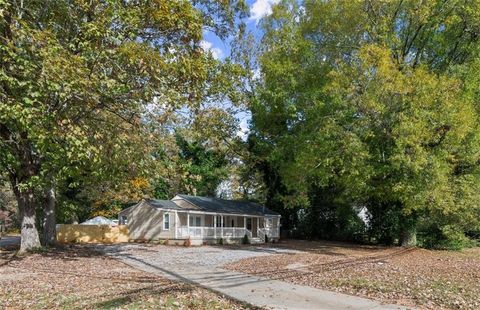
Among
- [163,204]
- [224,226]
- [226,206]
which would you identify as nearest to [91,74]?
[163,204]

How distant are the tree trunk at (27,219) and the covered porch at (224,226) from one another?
13.4m

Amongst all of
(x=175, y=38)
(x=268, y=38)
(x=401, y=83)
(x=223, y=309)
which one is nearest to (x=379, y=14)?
(x=401, y=83)

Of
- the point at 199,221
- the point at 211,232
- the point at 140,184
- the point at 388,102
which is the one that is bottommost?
the point at 211,232

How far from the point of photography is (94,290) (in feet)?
33.4

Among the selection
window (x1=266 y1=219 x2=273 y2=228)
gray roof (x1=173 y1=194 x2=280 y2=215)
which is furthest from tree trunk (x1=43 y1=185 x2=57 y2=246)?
window (x1=266 y1=219 x2=273 y2=228)

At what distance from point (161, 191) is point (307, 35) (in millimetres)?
23735

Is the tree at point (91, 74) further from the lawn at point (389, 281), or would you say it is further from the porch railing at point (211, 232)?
the porch railing at point (211, 232)

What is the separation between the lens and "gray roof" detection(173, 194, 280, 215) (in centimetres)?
3388

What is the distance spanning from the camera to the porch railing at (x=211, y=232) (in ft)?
104

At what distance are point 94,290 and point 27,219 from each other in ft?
34.1

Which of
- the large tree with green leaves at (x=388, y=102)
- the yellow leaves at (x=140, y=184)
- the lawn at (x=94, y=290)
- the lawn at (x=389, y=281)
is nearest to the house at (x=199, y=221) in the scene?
the yellow leaves at (x=140, y=184)

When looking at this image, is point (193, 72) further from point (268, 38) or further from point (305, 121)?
point (268, 38)

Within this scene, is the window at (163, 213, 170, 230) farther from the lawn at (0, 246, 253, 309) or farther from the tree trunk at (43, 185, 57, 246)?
the lawn at (0, 246, 253, 309)

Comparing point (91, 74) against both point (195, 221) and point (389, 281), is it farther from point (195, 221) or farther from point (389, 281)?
point (195, 221)
